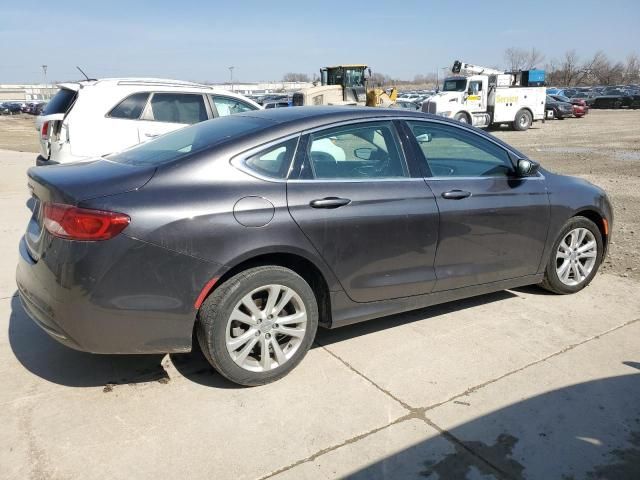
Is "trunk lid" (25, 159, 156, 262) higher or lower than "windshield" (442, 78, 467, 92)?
lower

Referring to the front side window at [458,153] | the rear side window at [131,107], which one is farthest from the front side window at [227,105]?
the front side window at [458,153]

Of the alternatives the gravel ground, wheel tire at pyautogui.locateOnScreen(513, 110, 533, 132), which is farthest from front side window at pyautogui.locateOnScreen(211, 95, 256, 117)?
wheel tire at pyautogui.locateOnScreen(513, 110, 533, 132)

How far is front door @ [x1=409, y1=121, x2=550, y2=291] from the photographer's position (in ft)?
12.6

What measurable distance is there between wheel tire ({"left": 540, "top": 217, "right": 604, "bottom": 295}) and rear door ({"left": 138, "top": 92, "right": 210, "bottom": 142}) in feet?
17.5

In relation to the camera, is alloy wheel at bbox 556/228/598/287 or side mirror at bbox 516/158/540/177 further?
alloy wheel at bbox 556/228/598/287

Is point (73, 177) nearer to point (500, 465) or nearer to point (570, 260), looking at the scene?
point (500, 465)

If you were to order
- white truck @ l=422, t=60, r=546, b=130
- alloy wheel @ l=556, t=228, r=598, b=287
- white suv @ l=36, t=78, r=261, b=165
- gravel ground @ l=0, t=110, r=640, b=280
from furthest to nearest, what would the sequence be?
white truck @ l=422, t=60, r=546, b=130, white suv @ l=36, t=78, r=261, b=165, gravel ground @ l=0, t=110, r=640, b=280, alloy wheel @ l=556, t=228, r=598, b=287

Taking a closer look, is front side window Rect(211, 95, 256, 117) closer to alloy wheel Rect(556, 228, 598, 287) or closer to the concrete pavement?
the concrete pavement

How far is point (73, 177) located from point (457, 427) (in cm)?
252

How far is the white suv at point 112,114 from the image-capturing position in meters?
7.16

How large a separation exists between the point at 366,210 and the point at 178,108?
17.7 feet

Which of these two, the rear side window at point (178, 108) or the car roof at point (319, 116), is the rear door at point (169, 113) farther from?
the car roof at point (319, 116)

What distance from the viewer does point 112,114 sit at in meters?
7.37

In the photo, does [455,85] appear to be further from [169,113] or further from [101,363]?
[101,363]
